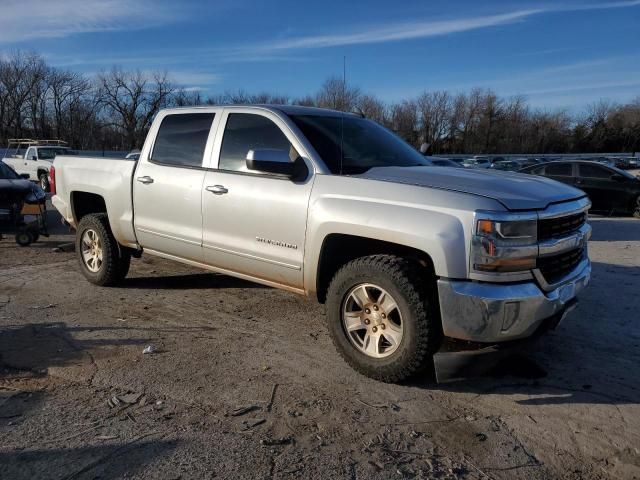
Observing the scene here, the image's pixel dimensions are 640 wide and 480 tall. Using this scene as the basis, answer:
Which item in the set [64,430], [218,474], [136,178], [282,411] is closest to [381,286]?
[282,411]

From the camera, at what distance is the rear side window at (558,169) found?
15000 mm

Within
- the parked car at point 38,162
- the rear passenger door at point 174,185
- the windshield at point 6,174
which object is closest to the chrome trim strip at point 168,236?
the rear passenger door at point 174,185

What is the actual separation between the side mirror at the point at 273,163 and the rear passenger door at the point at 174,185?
40.5 inches

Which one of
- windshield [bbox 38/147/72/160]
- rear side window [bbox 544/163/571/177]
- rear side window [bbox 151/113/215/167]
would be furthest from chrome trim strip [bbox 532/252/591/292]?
windshield [bbox 38/147/72/160]

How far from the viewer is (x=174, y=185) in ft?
16.9

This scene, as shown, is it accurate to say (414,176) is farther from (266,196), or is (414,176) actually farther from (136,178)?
(136,178)

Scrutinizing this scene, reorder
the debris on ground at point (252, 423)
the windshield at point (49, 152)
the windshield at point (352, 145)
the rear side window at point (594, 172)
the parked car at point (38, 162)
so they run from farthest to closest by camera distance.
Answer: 1. the windshield at point (49, 152)
2. the parked car at point (38, 162)
3. the rear side window at point (594, 172)
4. the windshield at point (352, 145)
5. the debris on ground at point (252, 423)

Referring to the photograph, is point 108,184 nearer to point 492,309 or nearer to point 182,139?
point 182,139

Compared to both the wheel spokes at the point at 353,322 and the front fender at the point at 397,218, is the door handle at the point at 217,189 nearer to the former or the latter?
the front fender at the point at 397,218

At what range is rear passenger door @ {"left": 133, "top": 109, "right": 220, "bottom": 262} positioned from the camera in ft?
16.5

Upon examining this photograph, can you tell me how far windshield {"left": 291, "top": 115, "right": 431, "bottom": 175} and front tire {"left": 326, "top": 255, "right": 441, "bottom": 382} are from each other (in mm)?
899

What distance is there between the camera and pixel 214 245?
4863 millimetres

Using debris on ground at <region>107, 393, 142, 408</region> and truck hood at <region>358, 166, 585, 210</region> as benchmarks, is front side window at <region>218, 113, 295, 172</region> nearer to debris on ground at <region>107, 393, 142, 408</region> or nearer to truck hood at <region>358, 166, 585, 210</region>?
truck hood at <region>358, 166, 585, 210</region>

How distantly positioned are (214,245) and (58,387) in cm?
173
